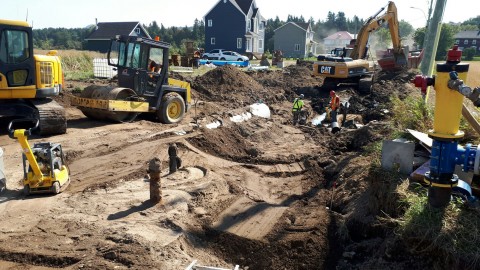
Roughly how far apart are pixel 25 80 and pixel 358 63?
16.1 meters

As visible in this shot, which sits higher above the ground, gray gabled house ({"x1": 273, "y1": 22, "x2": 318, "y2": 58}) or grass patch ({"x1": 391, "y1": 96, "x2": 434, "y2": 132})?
gray gabled house ({"x1": 273, "y1": 22, "x2": 318, "y2": 58})

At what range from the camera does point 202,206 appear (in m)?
7.21

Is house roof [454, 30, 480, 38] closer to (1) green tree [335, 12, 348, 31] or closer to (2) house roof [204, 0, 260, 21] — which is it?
(1) green tree [335, 12, 348, 31]

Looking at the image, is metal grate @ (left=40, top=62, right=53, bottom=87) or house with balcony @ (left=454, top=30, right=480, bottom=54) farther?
house with balcony @ (left=454, top=30, right=480, bottom=54)

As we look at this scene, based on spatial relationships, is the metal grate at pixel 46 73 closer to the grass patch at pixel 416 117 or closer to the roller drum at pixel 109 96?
the roller drum at pixel 109 96

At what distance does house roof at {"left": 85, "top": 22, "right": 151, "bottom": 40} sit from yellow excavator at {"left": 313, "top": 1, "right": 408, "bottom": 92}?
139 ft

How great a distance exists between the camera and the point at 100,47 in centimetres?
6000

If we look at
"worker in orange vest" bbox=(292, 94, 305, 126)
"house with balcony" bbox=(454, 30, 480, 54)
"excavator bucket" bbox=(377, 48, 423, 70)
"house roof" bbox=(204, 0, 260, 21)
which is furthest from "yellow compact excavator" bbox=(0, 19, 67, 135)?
"house with balcony" bbox=(454, 30, 480, 54)

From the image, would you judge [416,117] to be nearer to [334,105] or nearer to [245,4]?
[334,105]

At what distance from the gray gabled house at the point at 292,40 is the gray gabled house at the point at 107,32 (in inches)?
920

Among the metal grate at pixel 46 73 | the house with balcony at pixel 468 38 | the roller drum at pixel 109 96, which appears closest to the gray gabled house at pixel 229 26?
the roller drum at pixel 109 96

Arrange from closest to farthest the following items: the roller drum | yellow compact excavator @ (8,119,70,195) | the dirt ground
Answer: the dirt ground
yellow compact excavator @ (8,119,70,195)
the roller drum

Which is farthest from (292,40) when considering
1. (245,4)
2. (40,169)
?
(40,169)

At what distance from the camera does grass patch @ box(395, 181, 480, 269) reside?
4133 mm
